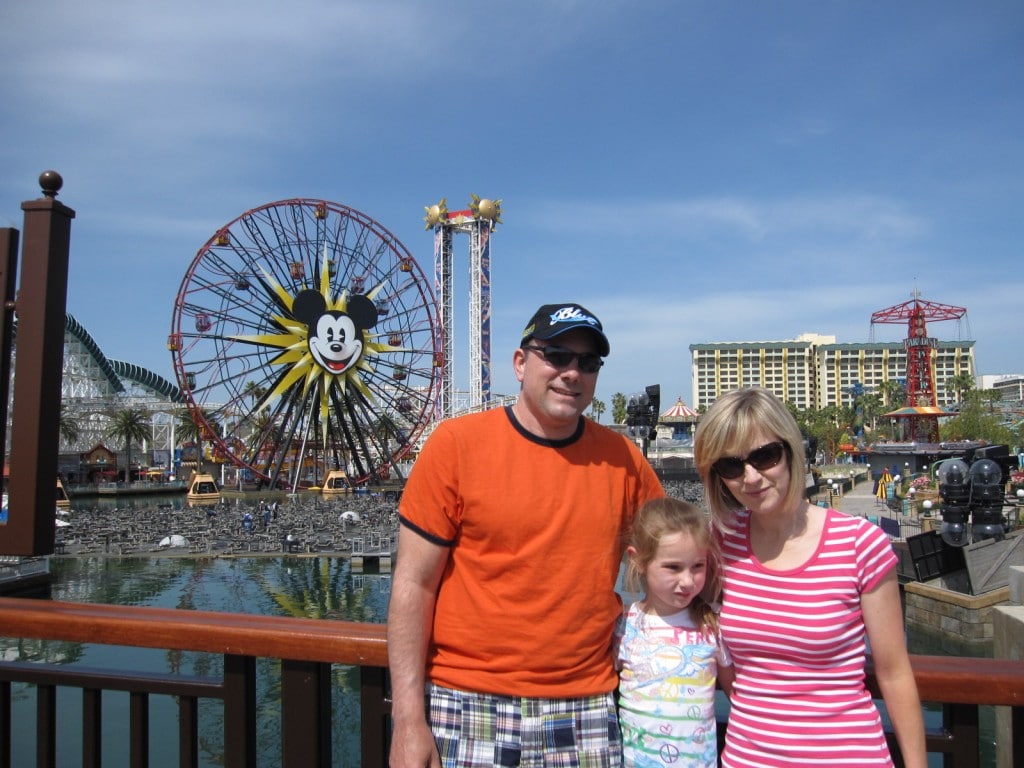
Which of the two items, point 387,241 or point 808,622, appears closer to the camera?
point 808,622

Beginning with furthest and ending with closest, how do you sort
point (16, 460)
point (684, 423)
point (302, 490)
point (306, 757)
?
point (684, 423) < point (302, 490) < point (16, 460) < point (306, 757)

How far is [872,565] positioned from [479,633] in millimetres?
891

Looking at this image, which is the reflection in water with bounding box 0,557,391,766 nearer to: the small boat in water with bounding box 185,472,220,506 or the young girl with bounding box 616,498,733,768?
the young girl with bounding box 616,498,733,768

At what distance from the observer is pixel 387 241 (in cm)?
3822

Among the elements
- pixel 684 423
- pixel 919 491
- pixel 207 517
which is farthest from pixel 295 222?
pixel 684 423

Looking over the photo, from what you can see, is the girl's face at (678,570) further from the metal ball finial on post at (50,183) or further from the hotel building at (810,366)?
the hotel building at (810,366)

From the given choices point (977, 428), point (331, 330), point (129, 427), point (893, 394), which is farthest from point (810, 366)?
point (331, 330)

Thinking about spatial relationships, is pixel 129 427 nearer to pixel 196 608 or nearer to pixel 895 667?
pixel 196 608

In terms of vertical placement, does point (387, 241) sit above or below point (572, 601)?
above

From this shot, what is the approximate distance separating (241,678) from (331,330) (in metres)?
35.2

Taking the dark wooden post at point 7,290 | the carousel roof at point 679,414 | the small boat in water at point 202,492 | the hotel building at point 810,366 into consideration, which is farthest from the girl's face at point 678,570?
the hotel building at point 810,366

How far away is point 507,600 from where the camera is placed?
73.0 inches

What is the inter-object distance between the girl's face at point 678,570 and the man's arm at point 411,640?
1.66ft

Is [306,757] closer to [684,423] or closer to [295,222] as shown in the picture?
[295,222]
